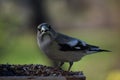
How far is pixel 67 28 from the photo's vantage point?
1276cm

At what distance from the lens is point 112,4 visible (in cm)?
1321

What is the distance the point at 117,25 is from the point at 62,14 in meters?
1.25

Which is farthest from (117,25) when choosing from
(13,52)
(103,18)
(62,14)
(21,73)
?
(21,73)

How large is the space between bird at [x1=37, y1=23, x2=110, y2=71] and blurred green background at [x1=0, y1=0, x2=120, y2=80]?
12.2 feet

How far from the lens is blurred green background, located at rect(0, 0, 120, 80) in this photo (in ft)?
34.4

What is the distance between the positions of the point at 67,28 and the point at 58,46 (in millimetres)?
7161

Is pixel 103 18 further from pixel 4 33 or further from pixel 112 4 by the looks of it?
pixel 4 33

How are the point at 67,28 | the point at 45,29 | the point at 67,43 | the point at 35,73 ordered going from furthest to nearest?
the point at 67,28 → the point at 67,43 → the point at 45,29 → the point at 35,73

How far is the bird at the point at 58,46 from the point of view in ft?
18.2

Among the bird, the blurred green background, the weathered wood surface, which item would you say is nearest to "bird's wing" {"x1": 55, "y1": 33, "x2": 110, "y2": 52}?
the bird

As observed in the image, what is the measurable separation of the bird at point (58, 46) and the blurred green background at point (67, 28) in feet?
12.2

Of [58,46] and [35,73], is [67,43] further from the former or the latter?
[35,73]

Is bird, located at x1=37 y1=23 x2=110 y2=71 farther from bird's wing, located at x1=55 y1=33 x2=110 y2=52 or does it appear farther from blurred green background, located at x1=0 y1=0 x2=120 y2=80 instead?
blurred green background, located at x1=0 y1=0 x2=120 y2=80

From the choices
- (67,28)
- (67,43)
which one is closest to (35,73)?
(67,43)
